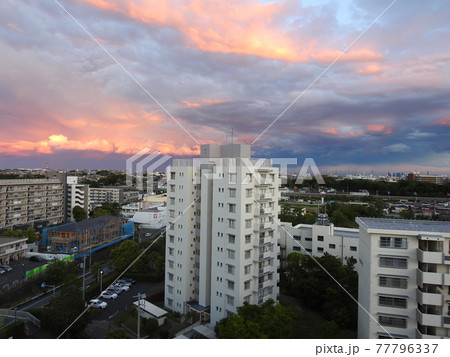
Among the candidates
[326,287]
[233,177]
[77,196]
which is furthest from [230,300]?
[77,196]

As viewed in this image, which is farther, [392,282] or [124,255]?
[124,255]

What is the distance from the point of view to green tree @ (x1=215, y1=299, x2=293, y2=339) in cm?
406

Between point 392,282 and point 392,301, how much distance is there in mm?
242

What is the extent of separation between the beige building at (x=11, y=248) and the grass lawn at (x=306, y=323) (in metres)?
8.85

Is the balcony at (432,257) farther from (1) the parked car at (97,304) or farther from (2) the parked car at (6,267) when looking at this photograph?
(2) the parked car at (6,267)

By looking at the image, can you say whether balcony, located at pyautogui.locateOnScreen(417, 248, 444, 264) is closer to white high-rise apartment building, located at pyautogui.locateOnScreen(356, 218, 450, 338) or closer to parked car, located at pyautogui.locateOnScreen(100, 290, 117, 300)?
white high-rise apartment building, located at pyautogui.locateOnScreen(356, 218, 450, 338)

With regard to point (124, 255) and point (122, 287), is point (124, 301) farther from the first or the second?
point (124, 255)

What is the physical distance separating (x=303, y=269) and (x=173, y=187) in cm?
359

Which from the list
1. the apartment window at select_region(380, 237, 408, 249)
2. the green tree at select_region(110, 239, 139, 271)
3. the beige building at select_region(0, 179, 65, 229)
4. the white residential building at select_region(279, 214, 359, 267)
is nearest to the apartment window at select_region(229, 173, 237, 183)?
the apartment window at select_region(380, 237, 408, 249)

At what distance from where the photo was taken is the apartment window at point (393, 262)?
3.93 m

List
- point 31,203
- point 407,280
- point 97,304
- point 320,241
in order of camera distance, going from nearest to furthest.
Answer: point 407,280, point 97,304, point 320,241, point 31,203

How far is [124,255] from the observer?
9062 millimetres

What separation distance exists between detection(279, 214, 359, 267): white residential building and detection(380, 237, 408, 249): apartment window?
4.95 m
